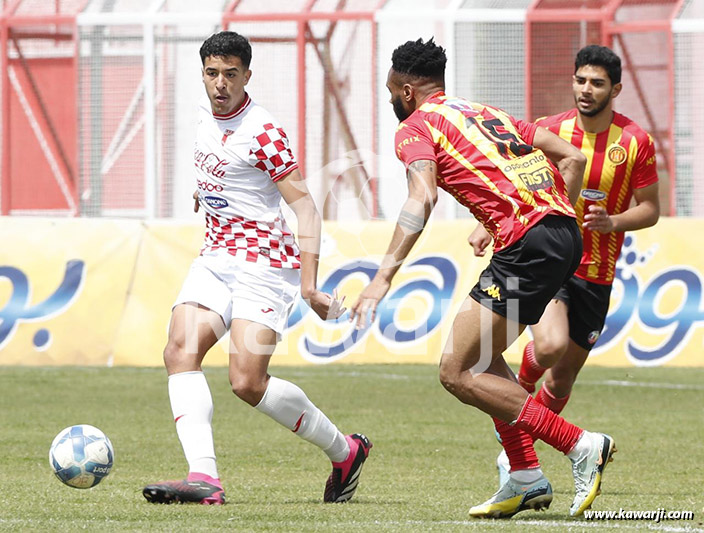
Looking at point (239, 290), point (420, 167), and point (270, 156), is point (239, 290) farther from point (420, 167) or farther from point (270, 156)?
point (420, 167)

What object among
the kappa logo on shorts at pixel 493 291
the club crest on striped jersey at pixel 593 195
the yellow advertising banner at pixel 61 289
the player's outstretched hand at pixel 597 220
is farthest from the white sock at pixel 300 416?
the yellow advertising banner at pixel 61 289

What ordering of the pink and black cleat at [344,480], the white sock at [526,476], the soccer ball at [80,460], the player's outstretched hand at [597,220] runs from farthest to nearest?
the player's outstretched hand at [597,220] < the pink and black cleat at [344,480] < the soccer ball at [80,460] < the white sock at [526,476]

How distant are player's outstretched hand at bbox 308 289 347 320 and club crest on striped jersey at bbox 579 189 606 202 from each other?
219 centimetres

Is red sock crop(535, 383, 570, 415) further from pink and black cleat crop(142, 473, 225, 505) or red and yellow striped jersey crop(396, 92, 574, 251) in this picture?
pink and black cleat crop(142, 473, 225, 505)

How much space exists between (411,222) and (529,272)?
0.63 meters

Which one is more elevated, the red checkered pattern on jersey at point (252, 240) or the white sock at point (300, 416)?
the red checkered pattern on jersey at point (252, 240)

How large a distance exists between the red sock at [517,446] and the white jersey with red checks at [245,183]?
4.47ft

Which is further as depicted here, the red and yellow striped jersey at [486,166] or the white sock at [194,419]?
the white sock at [194,419]

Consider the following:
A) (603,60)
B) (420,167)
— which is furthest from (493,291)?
(603,60)

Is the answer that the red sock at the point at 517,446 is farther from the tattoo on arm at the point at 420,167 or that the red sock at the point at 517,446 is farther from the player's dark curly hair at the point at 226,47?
the player's dark curly hair at the point at 226,47

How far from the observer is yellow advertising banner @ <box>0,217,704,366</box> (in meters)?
13.2

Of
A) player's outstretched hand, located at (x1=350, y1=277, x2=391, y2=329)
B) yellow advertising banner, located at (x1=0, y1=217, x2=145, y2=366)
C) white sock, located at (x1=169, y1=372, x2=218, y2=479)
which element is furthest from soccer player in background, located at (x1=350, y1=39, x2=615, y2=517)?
yellow advertising banner, located at (x1=0, y1=217, x2=145, y2=366)

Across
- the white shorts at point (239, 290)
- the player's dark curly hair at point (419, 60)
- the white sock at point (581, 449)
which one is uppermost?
the player's dark curly hair at point (419, 60)

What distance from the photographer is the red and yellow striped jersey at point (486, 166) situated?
5.98 meters
